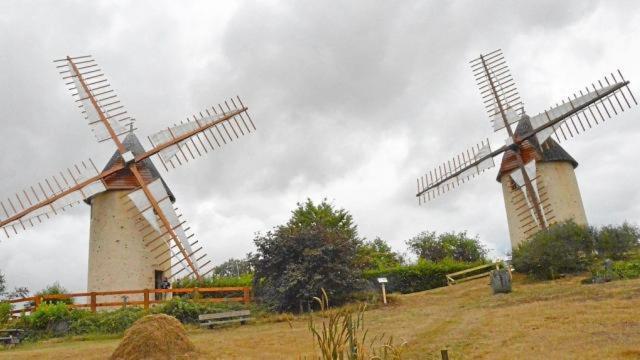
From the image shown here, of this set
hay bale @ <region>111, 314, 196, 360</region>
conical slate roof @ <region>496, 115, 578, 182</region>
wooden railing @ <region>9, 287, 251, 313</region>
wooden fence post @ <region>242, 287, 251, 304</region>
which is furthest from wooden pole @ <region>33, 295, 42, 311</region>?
conical slate roof @ <region>496, 115, 578, 182</region>

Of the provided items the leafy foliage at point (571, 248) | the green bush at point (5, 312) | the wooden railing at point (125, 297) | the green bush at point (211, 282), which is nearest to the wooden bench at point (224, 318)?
the wooden railing at point (125, 297)

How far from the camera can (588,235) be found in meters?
21.1

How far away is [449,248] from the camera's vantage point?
48625mm

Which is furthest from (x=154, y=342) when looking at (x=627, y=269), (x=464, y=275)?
(x=464, y=275)

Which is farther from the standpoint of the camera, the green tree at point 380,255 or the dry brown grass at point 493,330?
the green tree at point 380,255

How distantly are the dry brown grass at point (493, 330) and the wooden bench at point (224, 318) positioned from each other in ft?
1.90

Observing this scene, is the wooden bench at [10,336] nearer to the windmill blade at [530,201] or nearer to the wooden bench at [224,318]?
the wooden bench at [224,318]

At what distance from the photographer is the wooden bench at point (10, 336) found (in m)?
17.0

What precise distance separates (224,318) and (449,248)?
33834mm

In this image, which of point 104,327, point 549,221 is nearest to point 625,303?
point 549,221

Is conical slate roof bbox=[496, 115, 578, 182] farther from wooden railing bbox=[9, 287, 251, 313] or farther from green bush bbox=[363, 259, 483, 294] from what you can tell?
wooden railing bbox=[9, 287, 251, 313]

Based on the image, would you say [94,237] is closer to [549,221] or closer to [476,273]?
[476,273]

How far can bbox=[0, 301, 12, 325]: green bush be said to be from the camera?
763 inches

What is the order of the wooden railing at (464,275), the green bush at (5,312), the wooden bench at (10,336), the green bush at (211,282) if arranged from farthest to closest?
the wooden railing at (464,275) → the green bush at (211,282) → the green bush at (5,312) → the wooden bench at (10,336)
